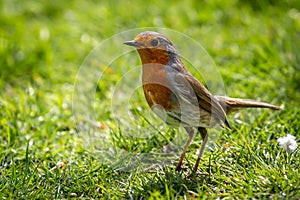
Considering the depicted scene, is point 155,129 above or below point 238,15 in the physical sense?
below

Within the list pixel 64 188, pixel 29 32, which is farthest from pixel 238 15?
pixel 64 188

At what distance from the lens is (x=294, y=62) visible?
557 centimetres

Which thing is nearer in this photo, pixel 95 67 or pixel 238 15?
pixel 95 67

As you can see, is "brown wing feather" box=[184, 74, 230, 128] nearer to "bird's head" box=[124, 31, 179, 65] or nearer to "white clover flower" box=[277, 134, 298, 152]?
"bird's head" box=[124, 31, 179, 65]

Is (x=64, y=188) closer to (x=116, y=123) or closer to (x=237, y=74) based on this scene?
(x=116, y=123)

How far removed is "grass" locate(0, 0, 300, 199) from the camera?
371cm

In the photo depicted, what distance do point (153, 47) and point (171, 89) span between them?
33 cm

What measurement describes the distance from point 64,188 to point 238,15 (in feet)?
14.0

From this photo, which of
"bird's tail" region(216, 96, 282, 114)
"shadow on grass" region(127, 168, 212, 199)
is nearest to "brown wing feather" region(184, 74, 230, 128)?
"bird's tail" region(216, 96, 282, 114)

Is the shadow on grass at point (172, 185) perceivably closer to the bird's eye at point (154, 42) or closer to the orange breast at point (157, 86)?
the orange breast at point (157, 86)

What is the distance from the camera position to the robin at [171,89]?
12.1ft

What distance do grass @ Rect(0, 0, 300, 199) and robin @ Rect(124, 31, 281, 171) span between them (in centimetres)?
33

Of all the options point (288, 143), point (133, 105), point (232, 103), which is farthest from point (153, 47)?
point (133, 105)

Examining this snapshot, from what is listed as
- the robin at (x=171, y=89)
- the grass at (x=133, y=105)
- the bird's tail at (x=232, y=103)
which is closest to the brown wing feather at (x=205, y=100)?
the robin at (x=171, y=89)
